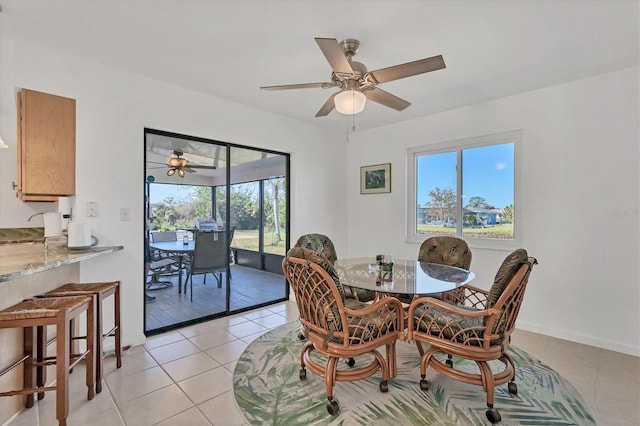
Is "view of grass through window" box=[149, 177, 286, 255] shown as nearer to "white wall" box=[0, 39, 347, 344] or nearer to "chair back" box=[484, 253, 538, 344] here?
"white wall" box=[0, 39, 347, 344]

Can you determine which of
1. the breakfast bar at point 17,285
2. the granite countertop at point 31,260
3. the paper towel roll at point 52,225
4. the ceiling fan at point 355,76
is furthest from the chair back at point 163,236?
the ceiling fan at point 355,76

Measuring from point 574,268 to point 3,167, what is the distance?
5354mm

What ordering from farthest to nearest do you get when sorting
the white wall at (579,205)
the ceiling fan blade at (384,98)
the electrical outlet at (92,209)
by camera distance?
1. the white wall at (579,205)
2. the electrical outlet at (92,209)
3. the ceiling fan blade at (384,98)

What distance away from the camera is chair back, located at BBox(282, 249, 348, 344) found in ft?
6.18

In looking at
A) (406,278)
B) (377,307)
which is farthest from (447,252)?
(377,307)

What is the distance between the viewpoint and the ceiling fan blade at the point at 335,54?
1736 mm

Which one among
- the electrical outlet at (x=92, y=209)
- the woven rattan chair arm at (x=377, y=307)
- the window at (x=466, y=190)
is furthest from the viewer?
the window at (x=466, y=190)

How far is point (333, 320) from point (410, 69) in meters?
1.67

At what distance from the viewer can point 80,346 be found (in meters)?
2.56

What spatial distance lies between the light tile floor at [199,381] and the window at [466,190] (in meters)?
1.22

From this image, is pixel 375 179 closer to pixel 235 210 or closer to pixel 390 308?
pixel 235 210

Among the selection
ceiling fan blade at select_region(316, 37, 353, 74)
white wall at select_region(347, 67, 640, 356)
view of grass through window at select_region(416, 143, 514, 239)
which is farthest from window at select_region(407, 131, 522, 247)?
ceiling fan blade at select_region(316, 37, 353, 74)

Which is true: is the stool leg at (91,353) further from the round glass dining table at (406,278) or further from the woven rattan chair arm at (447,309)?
the woven rattan chair arm at (447,309)

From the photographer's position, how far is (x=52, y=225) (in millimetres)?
2500
